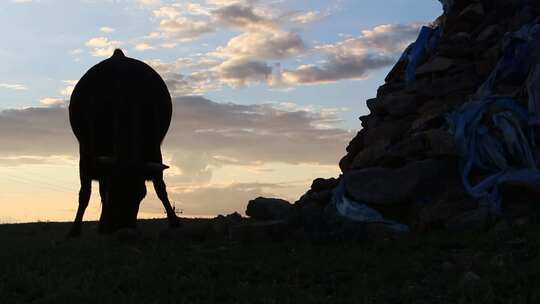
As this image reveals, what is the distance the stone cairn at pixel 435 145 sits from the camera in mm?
13891

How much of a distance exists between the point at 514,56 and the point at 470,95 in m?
1.44

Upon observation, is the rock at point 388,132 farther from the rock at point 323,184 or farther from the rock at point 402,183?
the rock at point 402,183

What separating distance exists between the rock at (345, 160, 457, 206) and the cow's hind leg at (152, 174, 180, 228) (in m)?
4.61

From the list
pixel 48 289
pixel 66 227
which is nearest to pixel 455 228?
pixel 48 289

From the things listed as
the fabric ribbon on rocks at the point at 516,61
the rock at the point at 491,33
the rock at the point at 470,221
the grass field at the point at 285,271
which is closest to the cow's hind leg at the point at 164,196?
the grass field at the point at 285,271

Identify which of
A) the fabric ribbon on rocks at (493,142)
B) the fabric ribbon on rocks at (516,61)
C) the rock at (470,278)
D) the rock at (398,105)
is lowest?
the rock at (470,278)

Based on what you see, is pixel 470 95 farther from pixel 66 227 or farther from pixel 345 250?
pixel 66 227

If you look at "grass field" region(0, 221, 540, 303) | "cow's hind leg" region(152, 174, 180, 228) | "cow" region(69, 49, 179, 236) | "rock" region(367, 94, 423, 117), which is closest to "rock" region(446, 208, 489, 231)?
"grass field" region(0, 221, 540, 303)

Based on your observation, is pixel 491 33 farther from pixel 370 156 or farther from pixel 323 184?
pixel 323 184

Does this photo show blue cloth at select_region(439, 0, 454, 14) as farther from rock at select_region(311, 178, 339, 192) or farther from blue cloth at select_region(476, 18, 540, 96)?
rock at select_region(311, 178, 339, 192)

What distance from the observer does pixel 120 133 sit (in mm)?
14406

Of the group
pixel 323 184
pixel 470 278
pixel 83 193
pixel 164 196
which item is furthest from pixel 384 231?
pixel 83 193

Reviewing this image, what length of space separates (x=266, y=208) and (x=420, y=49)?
24.7 ft

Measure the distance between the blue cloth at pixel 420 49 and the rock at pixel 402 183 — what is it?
16.0 ft
